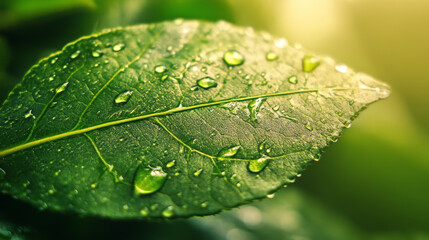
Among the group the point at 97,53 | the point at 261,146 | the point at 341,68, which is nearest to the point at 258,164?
the point at 261,146

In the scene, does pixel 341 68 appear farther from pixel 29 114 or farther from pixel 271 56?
pixel 29 114

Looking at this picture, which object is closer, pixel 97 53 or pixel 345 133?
pixel 97 53

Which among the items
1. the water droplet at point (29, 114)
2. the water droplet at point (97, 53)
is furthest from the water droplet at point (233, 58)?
the water droplet at point (29, 114)

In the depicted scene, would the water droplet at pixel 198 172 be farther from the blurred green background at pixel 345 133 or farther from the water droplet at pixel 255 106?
the blurred green background at pixel 345 133

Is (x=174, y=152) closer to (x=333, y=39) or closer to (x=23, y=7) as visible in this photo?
(x=23, y=7)

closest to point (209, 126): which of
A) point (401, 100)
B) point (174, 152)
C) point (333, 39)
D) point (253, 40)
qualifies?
point (174, 152)

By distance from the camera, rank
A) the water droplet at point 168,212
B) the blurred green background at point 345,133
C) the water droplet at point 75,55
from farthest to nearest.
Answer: the blurred green background at point 345,133, the water droplet at point 75,55, the water droplet at point 168,212
